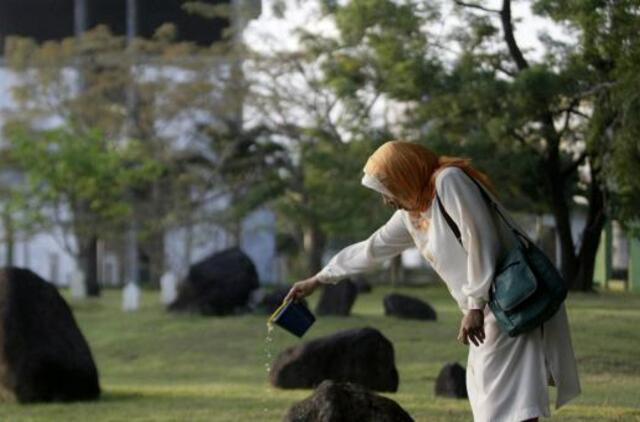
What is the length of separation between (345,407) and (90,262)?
3345cm

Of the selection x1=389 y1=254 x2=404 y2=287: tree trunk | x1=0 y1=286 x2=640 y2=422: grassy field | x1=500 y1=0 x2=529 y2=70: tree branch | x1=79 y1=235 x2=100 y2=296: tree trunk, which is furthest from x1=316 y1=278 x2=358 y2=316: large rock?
x1=389 y1=254 x2=404 y2=287: tree trunk

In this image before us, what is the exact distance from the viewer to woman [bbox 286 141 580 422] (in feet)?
16.1

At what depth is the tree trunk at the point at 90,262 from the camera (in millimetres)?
35500

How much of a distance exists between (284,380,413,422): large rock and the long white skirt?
160cm

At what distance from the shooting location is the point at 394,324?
70.9 feet

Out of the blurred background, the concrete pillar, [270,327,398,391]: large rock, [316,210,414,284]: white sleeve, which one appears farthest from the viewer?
the concrete pillar

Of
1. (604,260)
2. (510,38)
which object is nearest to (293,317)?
(510,38)

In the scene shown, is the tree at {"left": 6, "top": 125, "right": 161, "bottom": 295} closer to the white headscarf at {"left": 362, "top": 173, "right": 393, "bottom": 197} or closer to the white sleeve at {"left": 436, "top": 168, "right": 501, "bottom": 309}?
the white headscarf at {"left": 362, "top": 173, "right": 393, "bottom": 197}

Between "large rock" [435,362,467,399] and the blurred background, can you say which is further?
→ the blurred background

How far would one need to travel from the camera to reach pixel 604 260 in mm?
27062

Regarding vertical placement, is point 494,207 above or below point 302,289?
above

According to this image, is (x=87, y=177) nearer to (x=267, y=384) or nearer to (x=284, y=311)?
(x=267, y=384)

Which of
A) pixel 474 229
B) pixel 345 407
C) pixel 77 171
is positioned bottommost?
pixel 345 407

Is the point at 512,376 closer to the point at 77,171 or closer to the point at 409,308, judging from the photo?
the point at 409,308
